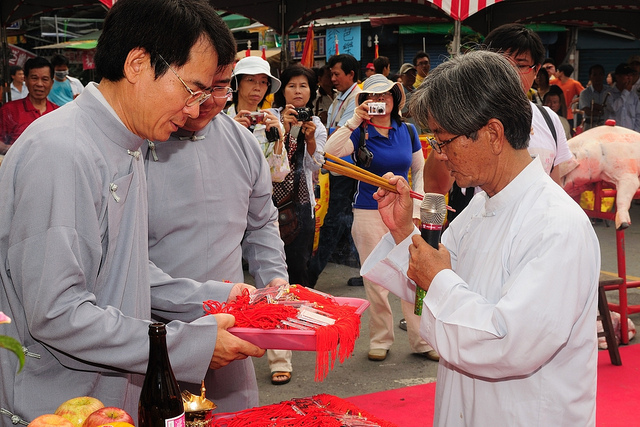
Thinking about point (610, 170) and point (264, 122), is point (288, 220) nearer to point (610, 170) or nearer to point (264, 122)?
point (264, 122)

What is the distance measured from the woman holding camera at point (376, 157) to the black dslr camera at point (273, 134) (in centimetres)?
56

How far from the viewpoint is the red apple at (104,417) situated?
4.58ft

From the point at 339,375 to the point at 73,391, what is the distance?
304cm

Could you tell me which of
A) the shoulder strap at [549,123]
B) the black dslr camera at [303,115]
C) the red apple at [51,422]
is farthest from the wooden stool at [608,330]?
the red apple at [51,422]

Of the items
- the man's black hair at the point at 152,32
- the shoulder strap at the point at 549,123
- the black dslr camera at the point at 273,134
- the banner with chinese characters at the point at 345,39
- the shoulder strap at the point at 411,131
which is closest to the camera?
the man's black hair at the point at 152,32

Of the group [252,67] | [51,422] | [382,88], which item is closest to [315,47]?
[382,88]

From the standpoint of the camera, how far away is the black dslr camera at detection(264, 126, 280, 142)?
4.31 m

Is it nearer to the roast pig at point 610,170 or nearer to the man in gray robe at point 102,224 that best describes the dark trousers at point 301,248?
the roast pig at point 610,170

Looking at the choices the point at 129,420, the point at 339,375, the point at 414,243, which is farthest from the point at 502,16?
the point at 129,420

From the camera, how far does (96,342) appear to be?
1625 millimetres

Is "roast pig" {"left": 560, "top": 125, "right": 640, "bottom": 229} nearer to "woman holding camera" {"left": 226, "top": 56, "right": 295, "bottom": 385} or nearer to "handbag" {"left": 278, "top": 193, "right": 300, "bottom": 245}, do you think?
"handbag" {"left": 278, "top": 193, "right": 300, "bottom": 245}

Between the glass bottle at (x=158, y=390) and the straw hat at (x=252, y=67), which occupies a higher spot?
the straw hat at (x=252, y=67)

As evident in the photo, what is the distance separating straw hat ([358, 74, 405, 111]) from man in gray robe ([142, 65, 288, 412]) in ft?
7.93

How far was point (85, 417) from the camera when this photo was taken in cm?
146
